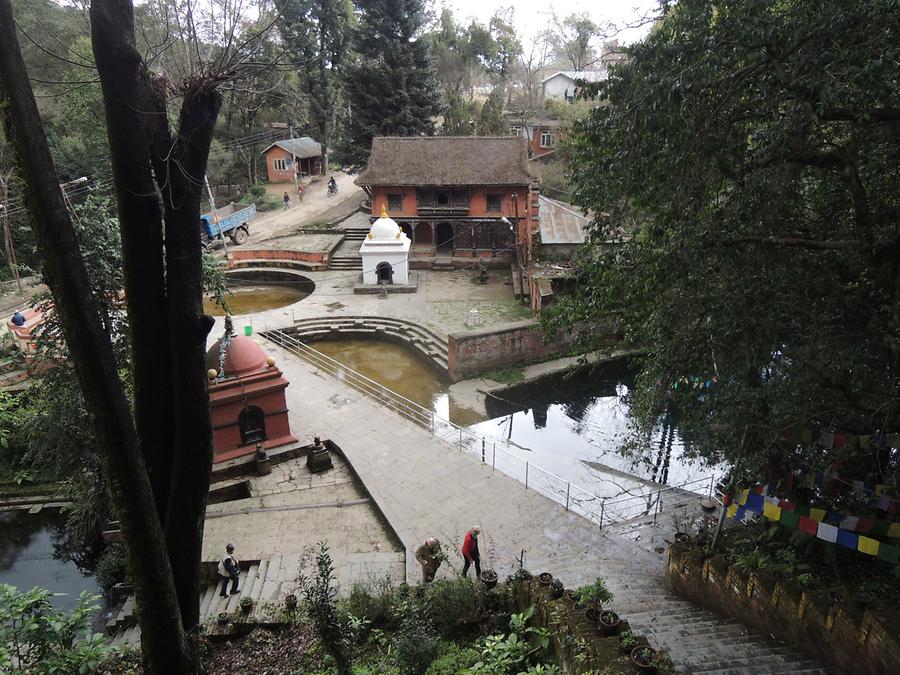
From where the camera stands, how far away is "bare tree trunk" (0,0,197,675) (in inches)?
158

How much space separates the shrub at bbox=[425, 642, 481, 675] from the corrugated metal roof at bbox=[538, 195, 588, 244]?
2158 centimetres

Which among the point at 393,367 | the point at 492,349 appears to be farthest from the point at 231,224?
the point at 492,349

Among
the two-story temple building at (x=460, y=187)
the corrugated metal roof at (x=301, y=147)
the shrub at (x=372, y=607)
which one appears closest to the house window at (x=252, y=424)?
the shrub at (x=372, y=607)

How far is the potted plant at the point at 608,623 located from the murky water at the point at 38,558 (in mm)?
10374

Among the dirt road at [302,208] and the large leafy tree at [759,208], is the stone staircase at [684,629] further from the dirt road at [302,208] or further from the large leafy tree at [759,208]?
the dirt road at [302,208]

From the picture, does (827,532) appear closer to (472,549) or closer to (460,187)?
(472,549)

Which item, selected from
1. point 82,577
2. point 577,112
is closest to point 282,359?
point 82,577

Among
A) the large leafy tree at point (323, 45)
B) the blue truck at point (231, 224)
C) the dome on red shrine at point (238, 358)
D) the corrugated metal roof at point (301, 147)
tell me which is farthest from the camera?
the corrugated metal roof at point (301, 147)

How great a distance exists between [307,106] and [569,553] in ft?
130

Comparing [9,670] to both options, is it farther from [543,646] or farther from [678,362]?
[678,362]

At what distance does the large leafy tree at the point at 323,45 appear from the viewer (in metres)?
34.6

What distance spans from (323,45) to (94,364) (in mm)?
32620

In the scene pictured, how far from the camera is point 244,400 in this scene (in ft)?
42.9

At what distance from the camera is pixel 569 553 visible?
9820 mm
